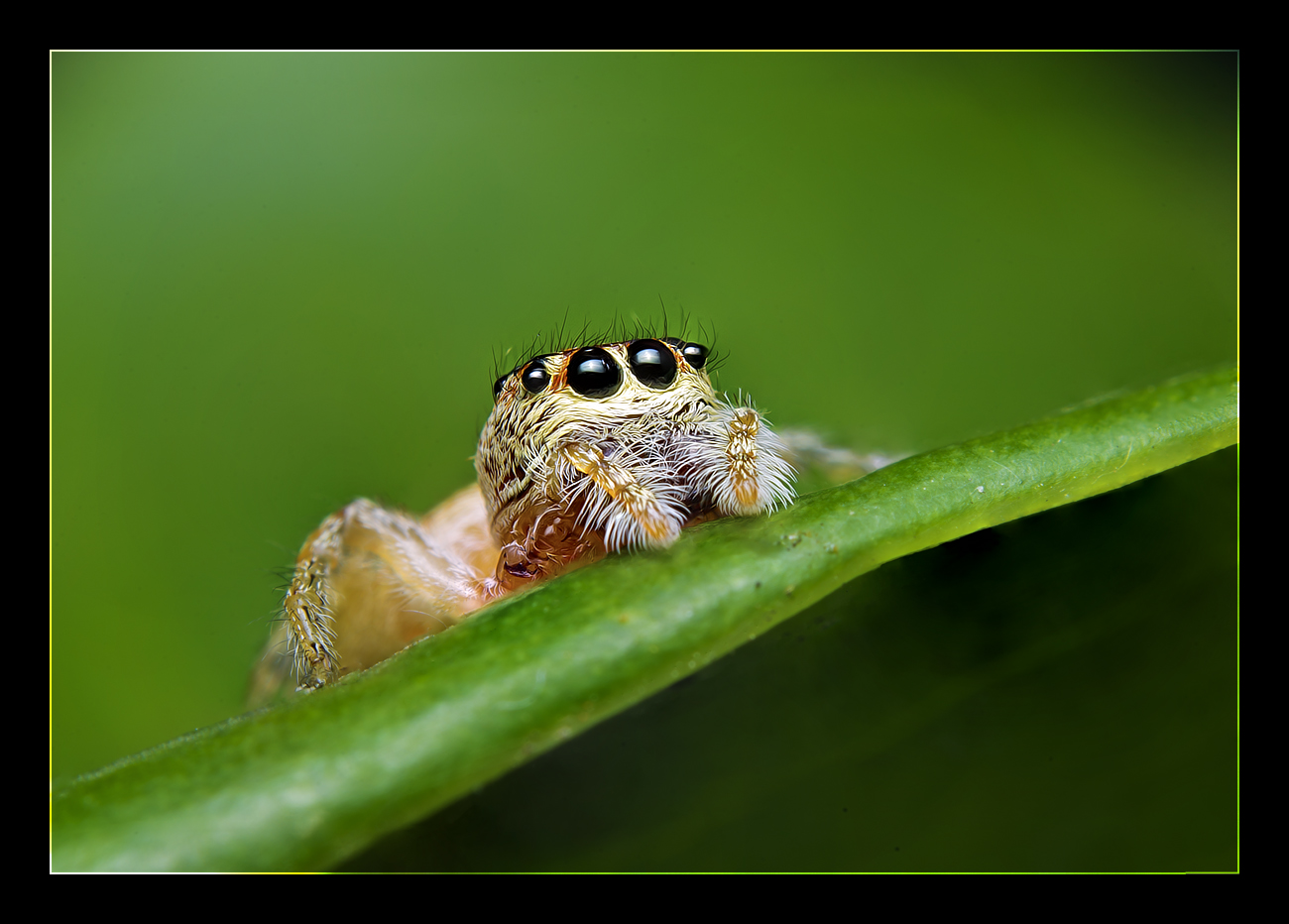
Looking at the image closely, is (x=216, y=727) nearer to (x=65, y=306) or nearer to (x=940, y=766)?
(x=940, y=766)

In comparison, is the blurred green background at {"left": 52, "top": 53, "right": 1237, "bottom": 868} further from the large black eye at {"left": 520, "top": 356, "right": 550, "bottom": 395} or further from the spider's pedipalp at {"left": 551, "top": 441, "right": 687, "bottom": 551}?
the spider's pedipalp at {"left": 551, "top": 441, "right": 687, "bottom": 551}

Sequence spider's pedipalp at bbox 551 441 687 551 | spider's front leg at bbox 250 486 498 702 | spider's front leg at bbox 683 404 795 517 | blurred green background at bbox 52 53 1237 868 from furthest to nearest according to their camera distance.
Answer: blurred green background at bbox 52 53 1237 868 → spider's front leg at bbox 250 486 498 702 → spider's front leg at bbox 683 404 795 517 → spider's pedipalp at bbox 551 441 687 551

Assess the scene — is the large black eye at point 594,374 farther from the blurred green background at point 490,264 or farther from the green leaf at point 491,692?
the blurred green background at point 490,264

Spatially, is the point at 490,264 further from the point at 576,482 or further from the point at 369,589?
the point at 576,482

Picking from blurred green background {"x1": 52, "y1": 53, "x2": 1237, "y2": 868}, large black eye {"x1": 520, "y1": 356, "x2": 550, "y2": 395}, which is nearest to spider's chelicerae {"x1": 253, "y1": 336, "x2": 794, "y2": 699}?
large black eye {"x1": 520, "y1": 356, "x2": 550, "y2": 395}

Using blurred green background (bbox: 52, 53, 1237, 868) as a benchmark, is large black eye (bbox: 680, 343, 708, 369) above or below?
below

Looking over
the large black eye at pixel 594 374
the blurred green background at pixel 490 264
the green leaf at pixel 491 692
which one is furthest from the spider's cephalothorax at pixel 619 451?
the blurred green background at pixel 490 264

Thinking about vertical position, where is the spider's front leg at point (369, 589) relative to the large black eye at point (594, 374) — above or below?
below

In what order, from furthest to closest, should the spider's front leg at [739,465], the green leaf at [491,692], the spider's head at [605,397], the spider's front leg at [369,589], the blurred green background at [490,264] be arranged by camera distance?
the blurred green background at [490,264] < the spider's front leg at [369,589] < the spider's head at [605,397] < the spider's front leg at [739,465] < the green leaf at [491,692]

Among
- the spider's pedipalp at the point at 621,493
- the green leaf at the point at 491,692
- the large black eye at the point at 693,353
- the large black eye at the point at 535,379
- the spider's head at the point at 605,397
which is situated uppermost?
the large black eye at the point at 693,353
